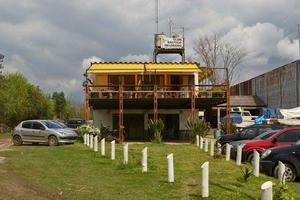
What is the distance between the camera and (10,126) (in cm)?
6806

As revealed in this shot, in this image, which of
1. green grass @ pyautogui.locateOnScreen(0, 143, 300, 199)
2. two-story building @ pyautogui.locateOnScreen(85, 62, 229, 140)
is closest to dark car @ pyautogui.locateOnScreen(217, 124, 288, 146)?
green grass @ pyautogui.locateOnScreen(0, 143, 300, 199)

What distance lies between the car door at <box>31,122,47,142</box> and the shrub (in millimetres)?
6570

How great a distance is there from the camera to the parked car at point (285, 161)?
14742 mm

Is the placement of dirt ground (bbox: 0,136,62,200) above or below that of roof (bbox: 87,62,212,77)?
below

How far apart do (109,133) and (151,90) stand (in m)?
4.76

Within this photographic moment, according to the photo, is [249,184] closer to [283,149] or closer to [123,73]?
[283,149]

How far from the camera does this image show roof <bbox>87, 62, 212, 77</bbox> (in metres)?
37.6

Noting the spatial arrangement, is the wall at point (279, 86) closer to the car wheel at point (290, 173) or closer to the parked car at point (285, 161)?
the parked car at point (285, 161)

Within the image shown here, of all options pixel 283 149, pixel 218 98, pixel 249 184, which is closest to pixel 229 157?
pixel 283 149

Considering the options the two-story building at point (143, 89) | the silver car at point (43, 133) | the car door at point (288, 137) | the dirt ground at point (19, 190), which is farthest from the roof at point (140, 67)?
the dirt ground at point (19, 190)

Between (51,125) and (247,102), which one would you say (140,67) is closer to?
(51,125)

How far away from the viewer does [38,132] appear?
2978 centimetres

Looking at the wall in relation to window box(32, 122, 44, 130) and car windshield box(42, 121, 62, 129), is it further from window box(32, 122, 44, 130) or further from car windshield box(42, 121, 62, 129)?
window box(32, 122, 44, 130)

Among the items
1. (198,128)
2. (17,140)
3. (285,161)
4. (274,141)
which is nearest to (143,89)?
(198,128)
